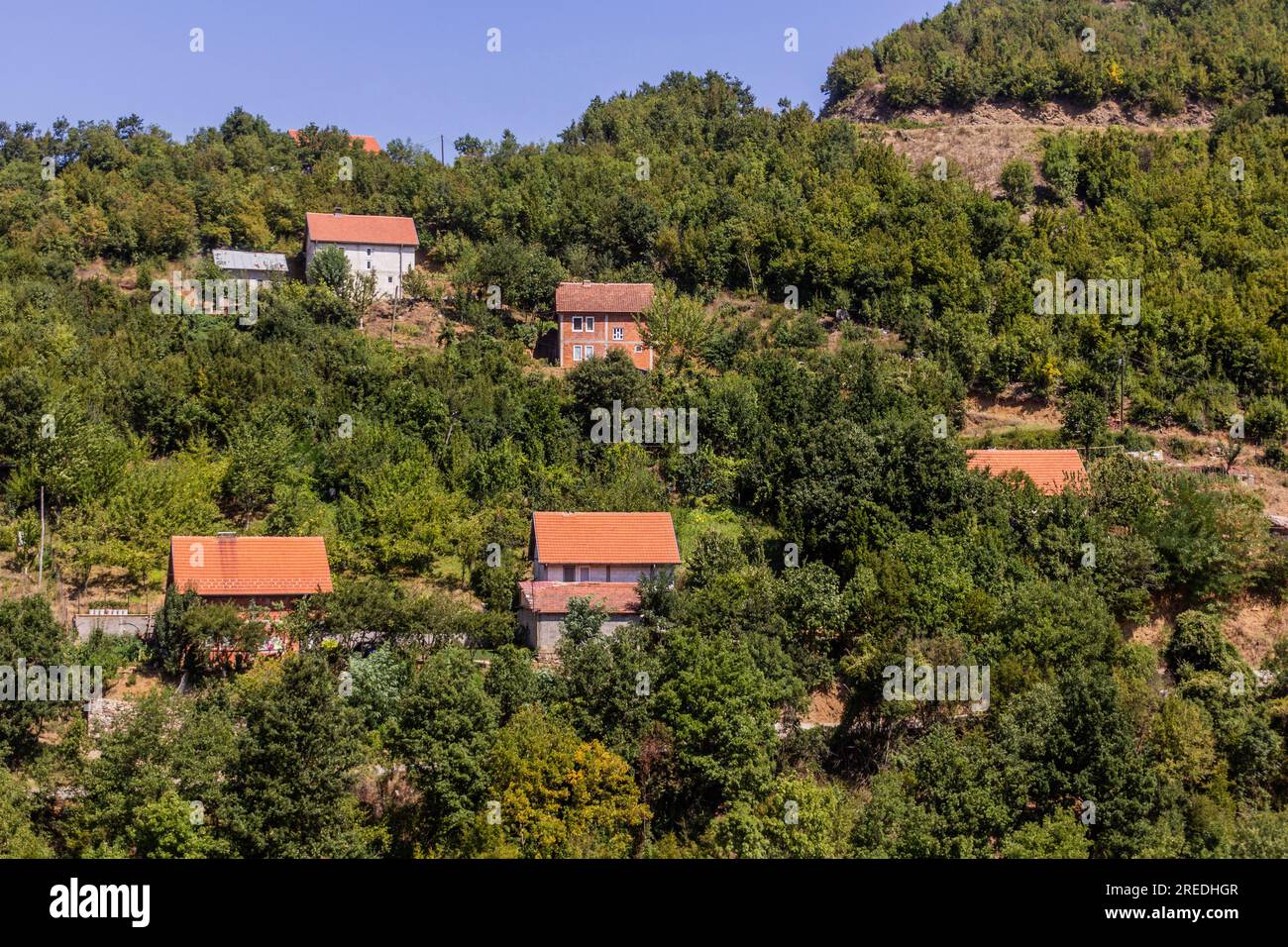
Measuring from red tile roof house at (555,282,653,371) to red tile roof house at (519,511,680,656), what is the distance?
15.2 metres

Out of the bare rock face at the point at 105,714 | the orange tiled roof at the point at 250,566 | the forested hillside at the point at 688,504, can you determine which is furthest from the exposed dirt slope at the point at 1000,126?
the bare rock face at the point at 105,714

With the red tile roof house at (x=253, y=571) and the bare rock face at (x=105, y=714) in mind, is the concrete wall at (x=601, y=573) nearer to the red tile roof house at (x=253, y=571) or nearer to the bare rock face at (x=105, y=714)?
the red tile roof house at (x=253, y=571)

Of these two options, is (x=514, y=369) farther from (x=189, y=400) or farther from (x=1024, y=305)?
(x=1024, y=305)

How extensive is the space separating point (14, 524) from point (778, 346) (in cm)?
2960

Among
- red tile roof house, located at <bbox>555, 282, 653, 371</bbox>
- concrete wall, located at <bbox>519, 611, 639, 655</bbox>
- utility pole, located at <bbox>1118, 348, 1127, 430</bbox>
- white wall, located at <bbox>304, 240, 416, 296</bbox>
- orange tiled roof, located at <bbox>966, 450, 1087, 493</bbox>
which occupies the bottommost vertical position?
concrete wall, located at <bbox>519, 611, 639, 655</bbox>

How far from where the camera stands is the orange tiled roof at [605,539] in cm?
3703

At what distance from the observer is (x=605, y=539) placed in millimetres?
37750

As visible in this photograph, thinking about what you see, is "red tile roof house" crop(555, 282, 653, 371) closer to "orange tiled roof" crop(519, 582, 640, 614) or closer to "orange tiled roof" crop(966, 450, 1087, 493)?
"orange tiled roof" crop(966, 450, 1087, 493)

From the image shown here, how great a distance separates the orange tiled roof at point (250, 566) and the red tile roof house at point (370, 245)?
2325 cm

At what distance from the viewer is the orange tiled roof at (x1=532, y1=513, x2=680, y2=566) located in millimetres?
37031

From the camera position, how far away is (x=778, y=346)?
176 ft

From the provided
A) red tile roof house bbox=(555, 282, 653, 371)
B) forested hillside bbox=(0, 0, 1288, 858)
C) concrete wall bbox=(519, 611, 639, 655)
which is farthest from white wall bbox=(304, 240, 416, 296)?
concrete wall bbox=(519, 611, 639, 655)

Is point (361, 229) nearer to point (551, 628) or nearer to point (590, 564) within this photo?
point (590, 564)

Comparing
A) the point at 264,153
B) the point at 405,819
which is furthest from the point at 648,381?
the point at 264,153
